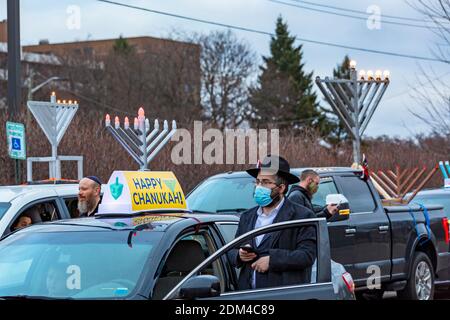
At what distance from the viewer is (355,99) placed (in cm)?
2145

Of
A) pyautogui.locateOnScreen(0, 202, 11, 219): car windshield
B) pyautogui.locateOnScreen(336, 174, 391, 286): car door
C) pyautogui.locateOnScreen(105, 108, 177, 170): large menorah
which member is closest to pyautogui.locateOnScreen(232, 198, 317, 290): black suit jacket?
pyautogui.locateOnScreen(0, 202, 11, 219): car windshield

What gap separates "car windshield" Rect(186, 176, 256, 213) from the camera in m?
11.7

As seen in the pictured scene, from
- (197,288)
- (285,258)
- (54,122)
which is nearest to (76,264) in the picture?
(197,288)

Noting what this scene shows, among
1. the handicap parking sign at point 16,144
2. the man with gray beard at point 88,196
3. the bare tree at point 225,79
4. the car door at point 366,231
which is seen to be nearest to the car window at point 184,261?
the man with gray beard at point 88,196

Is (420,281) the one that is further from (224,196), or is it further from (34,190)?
(34,190)

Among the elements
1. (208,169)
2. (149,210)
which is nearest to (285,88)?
(208,169)

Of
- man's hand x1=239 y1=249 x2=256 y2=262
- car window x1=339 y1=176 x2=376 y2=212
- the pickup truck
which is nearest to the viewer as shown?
man's hand x1=239 y1=249 x2=256 y2=262

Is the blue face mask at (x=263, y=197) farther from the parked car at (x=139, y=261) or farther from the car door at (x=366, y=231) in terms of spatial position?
the car door at (x=366, y=231)

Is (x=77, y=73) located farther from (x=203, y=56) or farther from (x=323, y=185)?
(x=323, y=185)

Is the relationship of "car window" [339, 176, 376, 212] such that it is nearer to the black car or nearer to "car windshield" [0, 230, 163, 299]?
the black car

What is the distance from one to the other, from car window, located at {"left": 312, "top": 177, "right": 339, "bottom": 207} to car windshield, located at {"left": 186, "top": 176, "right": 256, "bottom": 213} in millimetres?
767

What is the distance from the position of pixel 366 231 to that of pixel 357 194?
0.57 meters

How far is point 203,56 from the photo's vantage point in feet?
179

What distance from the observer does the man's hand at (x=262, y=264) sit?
6418 millimetres
